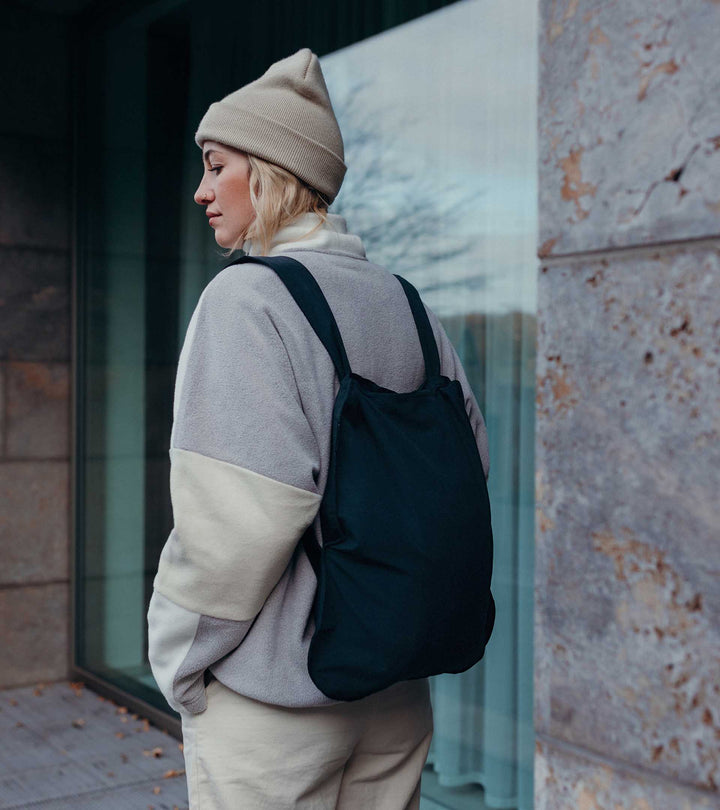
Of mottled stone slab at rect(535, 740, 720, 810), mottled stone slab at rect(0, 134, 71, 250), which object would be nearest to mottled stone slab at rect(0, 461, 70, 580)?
mottled stone slab at rect(0, 134, 71, 250)

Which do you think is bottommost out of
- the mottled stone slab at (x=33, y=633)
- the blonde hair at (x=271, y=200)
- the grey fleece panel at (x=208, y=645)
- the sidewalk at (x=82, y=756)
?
the sidewalk at (x=82, y=756)

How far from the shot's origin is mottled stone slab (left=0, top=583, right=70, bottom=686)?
224 inches

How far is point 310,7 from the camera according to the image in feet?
14.6

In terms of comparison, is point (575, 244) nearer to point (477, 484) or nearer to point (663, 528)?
point (663, 528)

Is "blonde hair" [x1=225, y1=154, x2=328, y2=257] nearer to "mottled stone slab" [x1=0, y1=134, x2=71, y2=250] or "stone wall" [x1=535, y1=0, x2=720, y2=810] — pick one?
"stone wall" [x1=535, y1=0, x2=720, y2=810]

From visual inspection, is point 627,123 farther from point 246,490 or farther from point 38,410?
point 38,410

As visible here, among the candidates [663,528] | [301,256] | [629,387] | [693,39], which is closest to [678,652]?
[663,528]

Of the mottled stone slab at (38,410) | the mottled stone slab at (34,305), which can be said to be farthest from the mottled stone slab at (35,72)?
the mottled stone slab at (38,410)

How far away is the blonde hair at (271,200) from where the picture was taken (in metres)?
1.92

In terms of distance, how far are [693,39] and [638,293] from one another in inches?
11.7

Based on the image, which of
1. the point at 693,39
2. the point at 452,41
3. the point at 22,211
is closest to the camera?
the point at 693,39

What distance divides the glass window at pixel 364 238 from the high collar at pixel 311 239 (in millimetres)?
1498

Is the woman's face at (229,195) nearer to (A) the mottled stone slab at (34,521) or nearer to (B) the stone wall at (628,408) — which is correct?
(B) the stone wall at (628,408)

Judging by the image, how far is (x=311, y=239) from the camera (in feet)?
6.22
